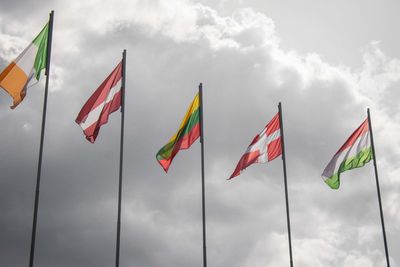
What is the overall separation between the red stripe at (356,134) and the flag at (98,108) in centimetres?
1529

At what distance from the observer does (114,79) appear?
32.4 m

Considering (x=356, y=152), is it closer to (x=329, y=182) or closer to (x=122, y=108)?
(x=329, y=182)

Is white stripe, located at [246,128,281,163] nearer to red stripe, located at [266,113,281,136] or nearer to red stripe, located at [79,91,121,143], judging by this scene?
red stripe, located at [266,113,281,136]

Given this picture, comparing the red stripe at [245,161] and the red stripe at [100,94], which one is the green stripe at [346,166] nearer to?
the red stripe at [245,161]

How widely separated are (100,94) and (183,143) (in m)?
6.16

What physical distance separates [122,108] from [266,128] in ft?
34.3

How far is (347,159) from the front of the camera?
3641 cm

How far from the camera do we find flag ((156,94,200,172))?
111ft

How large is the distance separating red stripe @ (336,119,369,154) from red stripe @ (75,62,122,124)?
50.7 ft

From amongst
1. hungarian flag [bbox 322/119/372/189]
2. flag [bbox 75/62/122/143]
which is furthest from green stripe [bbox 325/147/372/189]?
flag [bbox 75/62/122/143]

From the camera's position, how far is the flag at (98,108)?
30750mm

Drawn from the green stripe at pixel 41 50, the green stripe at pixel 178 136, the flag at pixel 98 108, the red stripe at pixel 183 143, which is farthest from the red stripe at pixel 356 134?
the green stripe at pixel 41 50

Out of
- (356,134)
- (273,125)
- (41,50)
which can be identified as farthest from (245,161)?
(41,50)

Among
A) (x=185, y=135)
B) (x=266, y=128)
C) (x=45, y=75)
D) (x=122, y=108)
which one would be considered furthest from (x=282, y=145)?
(x=45, y=75)
